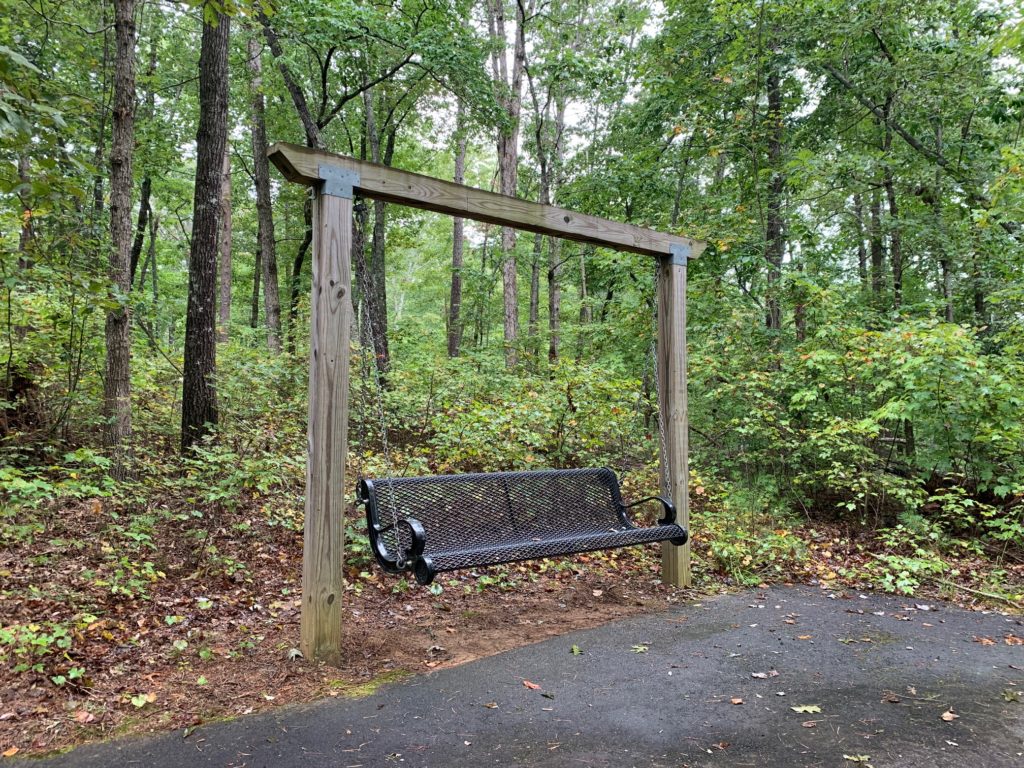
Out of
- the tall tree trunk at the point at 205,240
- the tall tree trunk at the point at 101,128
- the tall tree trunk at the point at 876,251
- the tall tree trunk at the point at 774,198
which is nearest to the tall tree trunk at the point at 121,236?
the tall tree trunk at the point at 101,128

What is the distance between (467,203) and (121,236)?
4014mm

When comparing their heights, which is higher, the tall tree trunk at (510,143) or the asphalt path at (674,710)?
the tall tree trunk at (510,143)

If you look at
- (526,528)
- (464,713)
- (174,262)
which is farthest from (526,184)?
(464,713)

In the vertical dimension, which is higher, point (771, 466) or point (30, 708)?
point (771, 466)

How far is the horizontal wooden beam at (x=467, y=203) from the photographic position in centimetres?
286

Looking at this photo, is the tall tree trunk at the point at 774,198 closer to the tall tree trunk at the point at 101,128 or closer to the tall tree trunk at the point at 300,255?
the tall tree trunk at the point at 101,128

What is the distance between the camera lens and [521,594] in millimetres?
4266

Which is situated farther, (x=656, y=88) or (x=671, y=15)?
(x=671, y=15)

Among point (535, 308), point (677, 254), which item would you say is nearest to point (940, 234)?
point (677, 254)

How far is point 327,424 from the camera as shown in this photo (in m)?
2.97

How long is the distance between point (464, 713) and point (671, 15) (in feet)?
36.8

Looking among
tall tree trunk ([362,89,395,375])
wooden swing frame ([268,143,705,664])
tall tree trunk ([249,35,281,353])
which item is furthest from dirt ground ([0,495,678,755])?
tall tree trunk ([249,35,281,353])

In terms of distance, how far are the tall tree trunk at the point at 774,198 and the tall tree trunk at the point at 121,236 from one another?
7386 millimetres

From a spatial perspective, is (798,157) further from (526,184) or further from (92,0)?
(526,184)
